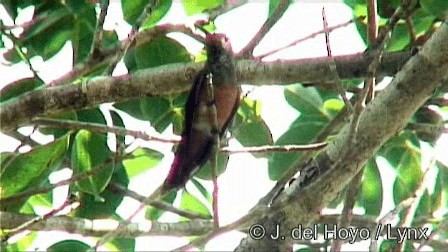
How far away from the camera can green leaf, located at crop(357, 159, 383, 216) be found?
5.08ft

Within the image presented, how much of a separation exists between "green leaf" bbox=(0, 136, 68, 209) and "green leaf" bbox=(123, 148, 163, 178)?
19 cm

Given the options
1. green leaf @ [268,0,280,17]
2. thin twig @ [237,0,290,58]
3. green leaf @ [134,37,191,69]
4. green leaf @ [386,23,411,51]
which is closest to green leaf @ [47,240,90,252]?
green leaf @ [134,37,191,69]

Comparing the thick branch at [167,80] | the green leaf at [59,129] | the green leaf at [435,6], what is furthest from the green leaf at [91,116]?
the green leaf at [435,6]

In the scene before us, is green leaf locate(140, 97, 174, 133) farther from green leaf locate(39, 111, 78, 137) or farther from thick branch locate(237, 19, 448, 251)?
thick branch locate(237, 19, 448, 251)

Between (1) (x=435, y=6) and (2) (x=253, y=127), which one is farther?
(2) (x=253, y=127)

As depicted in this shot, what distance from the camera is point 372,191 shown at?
61.5 inches

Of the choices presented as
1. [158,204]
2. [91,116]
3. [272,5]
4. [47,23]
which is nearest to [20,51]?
[47,23]

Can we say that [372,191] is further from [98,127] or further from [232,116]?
[98,127]

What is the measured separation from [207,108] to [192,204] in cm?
44

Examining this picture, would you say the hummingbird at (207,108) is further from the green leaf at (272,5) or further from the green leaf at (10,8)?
the green leaf at (10,8)

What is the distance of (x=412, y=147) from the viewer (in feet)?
4.90

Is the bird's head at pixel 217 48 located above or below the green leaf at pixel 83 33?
below

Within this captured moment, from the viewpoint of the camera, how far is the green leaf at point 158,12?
4.86 feet

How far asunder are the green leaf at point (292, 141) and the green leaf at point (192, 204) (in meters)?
0.16
